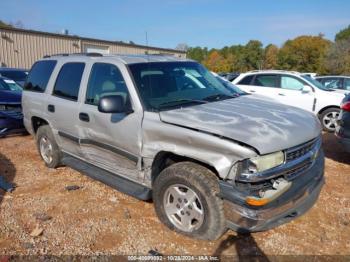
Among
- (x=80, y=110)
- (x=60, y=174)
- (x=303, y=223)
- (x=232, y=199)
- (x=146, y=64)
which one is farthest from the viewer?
(x=60, y=174)

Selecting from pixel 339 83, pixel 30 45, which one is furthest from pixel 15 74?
pixel 30 45

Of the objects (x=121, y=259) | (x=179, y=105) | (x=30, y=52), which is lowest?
(x=121, y=259)

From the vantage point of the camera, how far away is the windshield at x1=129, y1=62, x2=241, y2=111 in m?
3.65

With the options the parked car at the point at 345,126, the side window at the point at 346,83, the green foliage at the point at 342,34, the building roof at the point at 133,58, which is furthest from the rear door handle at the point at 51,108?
the green foliage at the point at 342,34

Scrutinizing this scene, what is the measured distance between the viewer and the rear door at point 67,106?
4.45 m

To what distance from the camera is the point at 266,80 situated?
9922mm

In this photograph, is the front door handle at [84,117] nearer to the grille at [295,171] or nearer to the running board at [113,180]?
the running board at [113,180]

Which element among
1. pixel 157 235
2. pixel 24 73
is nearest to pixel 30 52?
pixel 24 73

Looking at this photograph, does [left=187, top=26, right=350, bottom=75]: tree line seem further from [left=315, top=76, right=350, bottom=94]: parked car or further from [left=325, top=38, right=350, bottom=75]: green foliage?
[left=315, top=76, right=350, bottom=94]: parked car

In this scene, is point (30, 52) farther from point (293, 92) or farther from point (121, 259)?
point (121, 259)

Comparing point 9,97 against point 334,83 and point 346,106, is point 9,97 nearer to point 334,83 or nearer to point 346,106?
point 346,106

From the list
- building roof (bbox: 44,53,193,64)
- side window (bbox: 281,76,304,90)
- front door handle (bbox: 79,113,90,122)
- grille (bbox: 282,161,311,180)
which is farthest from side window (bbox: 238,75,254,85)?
grille (bbox: 282,161,311,180)

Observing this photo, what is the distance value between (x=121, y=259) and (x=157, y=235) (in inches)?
19.9

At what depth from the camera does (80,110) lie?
14.0ft
